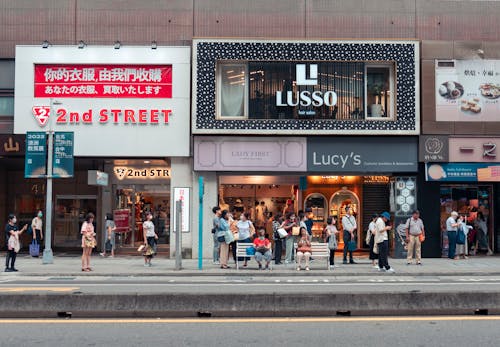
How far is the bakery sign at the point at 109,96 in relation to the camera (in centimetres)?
2419

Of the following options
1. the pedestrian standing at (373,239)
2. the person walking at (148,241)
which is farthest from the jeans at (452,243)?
the person walking at (148,241)

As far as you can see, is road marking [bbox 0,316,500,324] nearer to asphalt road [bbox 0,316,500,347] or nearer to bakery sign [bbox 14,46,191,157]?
asphalt road [bbox 0,316,500,347]

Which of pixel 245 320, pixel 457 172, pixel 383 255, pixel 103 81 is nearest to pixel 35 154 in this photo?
pixel 103 81

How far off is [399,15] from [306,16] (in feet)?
12.5

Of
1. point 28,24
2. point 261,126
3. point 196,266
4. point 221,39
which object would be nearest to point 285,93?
point 261,126

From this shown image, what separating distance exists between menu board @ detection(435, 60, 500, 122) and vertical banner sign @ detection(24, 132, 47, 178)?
15201 mm

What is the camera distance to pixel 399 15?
2503 centimetres

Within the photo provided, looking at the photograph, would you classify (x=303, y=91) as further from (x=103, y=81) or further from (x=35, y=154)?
(x=35, y=154)

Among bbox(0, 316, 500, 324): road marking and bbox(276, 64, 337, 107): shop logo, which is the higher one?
bbox(276, 64, 337, 107): shop logo

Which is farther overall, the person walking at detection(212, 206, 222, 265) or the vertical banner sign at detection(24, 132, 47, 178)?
the vertical banner sign at detection(24, 132, 47, 178)

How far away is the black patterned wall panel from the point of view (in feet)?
78.5

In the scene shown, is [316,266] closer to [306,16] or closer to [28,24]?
[306,16]

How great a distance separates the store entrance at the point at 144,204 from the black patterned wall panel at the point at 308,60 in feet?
15.8

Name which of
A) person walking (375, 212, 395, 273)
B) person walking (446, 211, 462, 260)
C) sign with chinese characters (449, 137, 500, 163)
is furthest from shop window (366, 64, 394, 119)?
person walking (375, 212, 395, 273)
